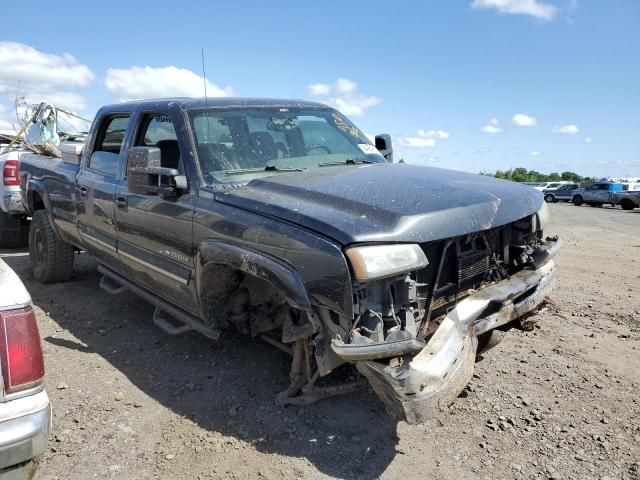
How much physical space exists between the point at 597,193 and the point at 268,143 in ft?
101

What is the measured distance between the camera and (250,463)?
2795mm

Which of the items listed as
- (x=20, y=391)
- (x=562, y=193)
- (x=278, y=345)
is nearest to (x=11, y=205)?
(x=278, y=345)

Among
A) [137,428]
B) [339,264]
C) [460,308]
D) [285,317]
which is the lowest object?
[137,428]

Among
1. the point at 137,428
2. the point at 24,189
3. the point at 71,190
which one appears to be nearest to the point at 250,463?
the point at 137,428

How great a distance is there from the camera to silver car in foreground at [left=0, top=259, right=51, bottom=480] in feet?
6.00

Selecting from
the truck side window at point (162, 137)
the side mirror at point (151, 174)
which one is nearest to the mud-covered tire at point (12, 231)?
the truck side window at point (162, 137)

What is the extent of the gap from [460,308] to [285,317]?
1.03 metres

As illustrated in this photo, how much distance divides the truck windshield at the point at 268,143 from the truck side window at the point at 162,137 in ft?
0.96

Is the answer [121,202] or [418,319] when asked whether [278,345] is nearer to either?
[418,319]

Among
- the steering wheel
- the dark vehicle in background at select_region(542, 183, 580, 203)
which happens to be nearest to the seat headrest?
the steering wheel

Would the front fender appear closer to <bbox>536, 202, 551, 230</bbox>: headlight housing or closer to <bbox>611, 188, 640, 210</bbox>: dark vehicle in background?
<bbox>536, 202, 551, 230</bbox>: headlight housing

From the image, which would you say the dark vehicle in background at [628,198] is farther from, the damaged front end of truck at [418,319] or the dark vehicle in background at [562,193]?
the damaged front end of truck at [418,319]

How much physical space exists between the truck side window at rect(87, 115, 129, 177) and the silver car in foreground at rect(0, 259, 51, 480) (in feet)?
8.35

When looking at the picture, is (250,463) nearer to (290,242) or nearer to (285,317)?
(285,317)
